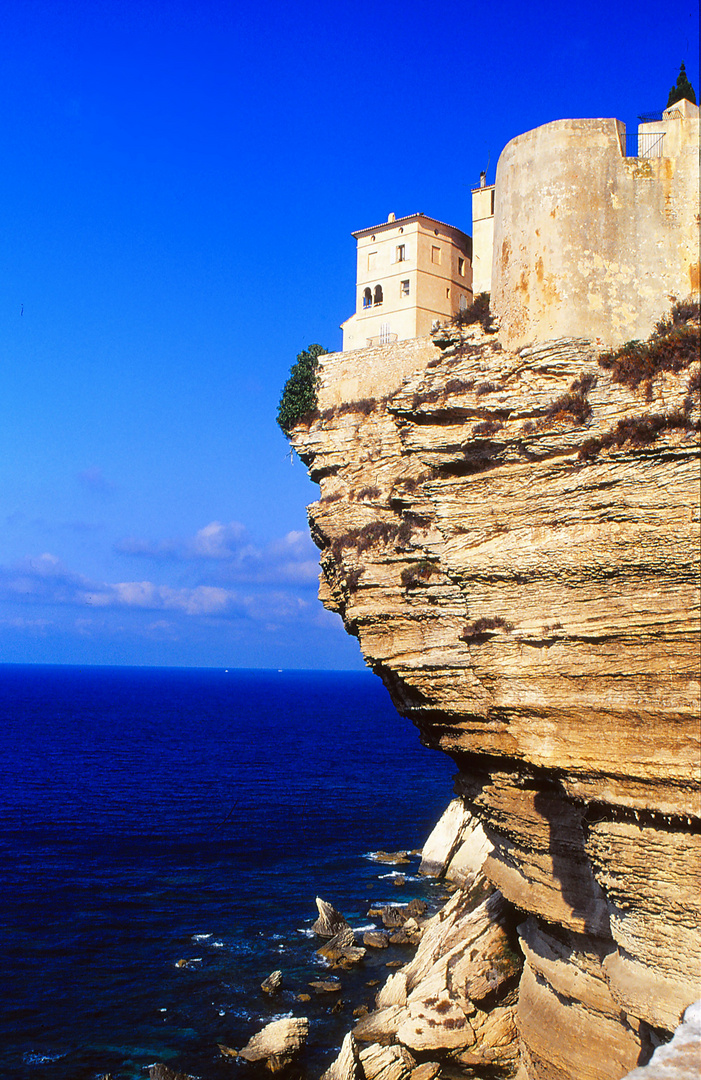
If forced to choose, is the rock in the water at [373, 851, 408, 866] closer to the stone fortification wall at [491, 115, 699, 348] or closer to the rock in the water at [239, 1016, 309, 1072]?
the rock in the water at [239, 1016, 309, 1072]

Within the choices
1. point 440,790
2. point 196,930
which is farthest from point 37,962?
point 440,790

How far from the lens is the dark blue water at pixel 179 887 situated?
92.7 feet

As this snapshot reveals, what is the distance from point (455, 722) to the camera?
67.9ft

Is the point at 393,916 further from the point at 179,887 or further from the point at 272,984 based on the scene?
the point at 179,887

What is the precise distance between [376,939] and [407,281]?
89.4 ft

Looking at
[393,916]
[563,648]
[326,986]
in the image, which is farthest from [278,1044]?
[563,648]

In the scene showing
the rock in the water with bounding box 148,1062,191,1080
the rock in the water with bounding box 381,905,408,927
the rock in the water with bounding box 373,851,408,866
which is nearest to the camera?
the rock in the water with bounding box 148,1062,191,1080

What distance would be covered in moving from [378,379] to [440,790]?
164ft

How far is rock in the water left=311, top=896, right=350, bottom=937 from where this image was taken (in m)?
35.8

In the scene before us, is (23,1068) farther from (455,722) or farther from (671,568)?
(671,568)

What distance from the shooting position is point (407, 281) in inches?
1266

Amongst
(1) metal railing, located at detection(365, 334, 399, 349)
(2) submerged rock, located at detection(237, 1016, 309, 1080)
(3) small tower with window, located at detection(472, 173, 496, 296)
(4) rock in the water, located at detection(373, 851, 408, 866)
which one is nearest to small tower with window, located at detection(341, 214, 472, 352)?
(1) metal railing, located at detection(365, 334, 399, 349)

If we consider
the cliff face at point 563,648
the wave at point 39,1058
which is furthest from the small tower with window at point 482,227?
the wave at point 39,1058

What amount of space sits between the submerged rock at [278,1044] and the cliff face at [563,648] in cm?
767
